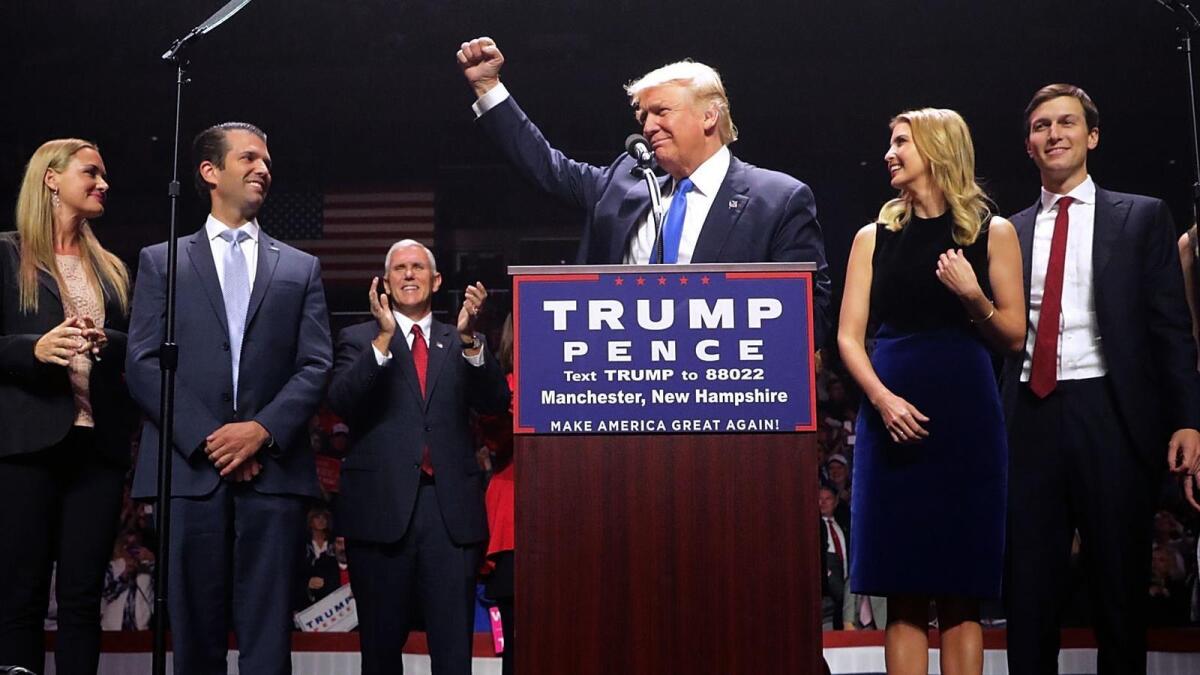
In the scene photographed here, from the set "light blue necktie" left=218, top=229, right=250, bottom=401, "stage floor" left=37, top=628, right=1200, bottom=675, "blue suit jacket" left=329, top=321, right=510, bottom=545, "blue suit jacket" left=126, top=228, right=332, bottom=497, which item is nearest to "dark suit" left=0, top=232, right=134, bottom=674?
"blue suit jacket" left=126, top=228, right=332, bottom=497

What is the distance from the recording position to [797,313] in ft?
7.39

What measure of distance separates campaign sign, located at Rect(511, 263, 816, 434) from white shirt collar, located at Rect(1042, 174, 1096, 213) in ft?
4.39

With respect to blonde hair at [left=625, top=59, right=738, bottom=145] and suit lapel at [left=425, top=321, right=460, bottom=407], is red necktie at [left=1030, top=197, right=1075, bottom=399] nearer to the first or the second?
blonde hair at [left=625, top=59, right=738, bottom=145]

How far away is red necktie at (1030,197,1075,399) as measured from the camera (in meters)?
3.14

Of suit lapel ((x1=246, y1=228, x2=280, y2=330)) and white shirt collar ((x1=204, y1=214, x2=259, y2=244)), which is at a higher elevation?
white shirt collar ((x1=204, y1=214, x2=259, y2=244))

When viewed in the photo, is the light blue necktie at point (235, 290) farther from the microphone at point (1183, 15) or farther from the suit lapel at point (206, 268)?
the microphone at point (1183, 15)

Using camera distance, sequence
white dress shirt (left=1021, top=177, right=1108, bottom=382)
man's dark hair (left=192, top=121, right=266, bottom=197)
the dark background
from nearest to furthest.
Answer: white dress shirt (left=1021, top=177, right=1108, bottom=382)
man's dark hair (left=192, top=121, right=266, bottom=197)
the dark background

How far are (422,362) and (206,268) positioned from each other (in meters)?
0.66

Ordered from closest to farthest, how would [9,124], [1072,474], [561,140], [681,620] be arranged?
[681,620] → [1072,474] → [9,124] → [561,140]

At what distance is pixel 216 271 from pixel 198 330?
17 centimetres

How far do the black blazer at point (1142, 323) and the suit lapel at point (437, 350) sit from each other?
1522mm

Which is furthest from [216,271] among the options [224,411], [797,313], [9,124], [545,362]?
[9,124]

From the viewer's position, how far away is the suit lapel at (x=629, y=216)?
3.12 m

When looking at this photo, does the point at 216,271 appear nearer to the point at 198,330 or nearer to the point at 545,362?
the point at 198,330
